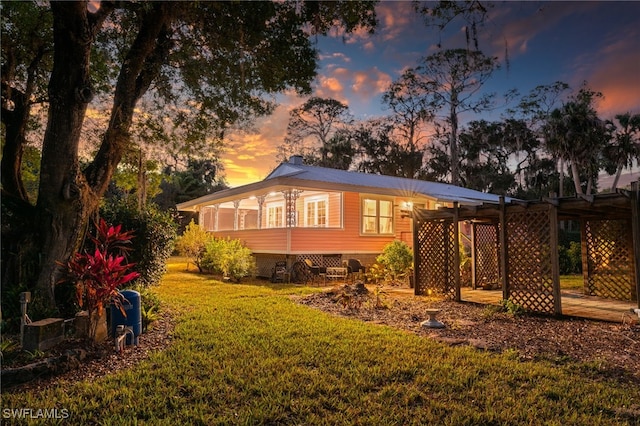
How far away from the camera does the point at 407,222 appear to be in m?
17.5

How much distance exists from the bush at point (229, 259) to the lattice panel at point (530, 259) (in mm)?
8650

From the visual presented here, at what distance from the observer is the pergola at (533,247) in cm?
755

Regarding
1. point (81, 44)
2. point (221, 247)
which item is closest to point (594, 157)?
point (221, 247)

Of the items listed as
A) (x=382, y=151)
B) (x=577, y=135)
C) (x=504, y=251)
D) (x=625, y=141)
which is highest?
(x=382, y=151)

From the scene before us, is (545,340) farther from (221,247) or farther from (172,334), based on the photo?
(221,247)

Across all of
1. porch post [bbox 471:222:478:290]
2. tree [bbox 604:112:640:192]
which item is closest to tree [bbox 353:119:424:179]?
tree [bbox 604:112:640:192]

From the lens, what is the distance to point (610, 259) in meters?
10.5

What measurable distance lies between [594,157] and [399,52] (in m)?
22.9

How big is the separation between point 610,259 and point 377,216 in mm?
8114

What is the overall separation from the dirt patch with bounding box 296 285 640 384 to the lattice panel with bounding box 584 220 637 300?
13.1 feet

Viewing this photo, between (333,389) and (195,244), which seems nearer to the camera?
(333,389)

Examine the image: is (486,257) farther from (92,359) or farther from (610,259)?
(92,359)

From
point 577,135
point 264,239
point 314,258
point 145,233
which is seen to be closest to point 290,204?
point 264,239

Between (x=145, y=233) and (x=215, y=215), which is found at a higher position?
(x=215, y=215)
